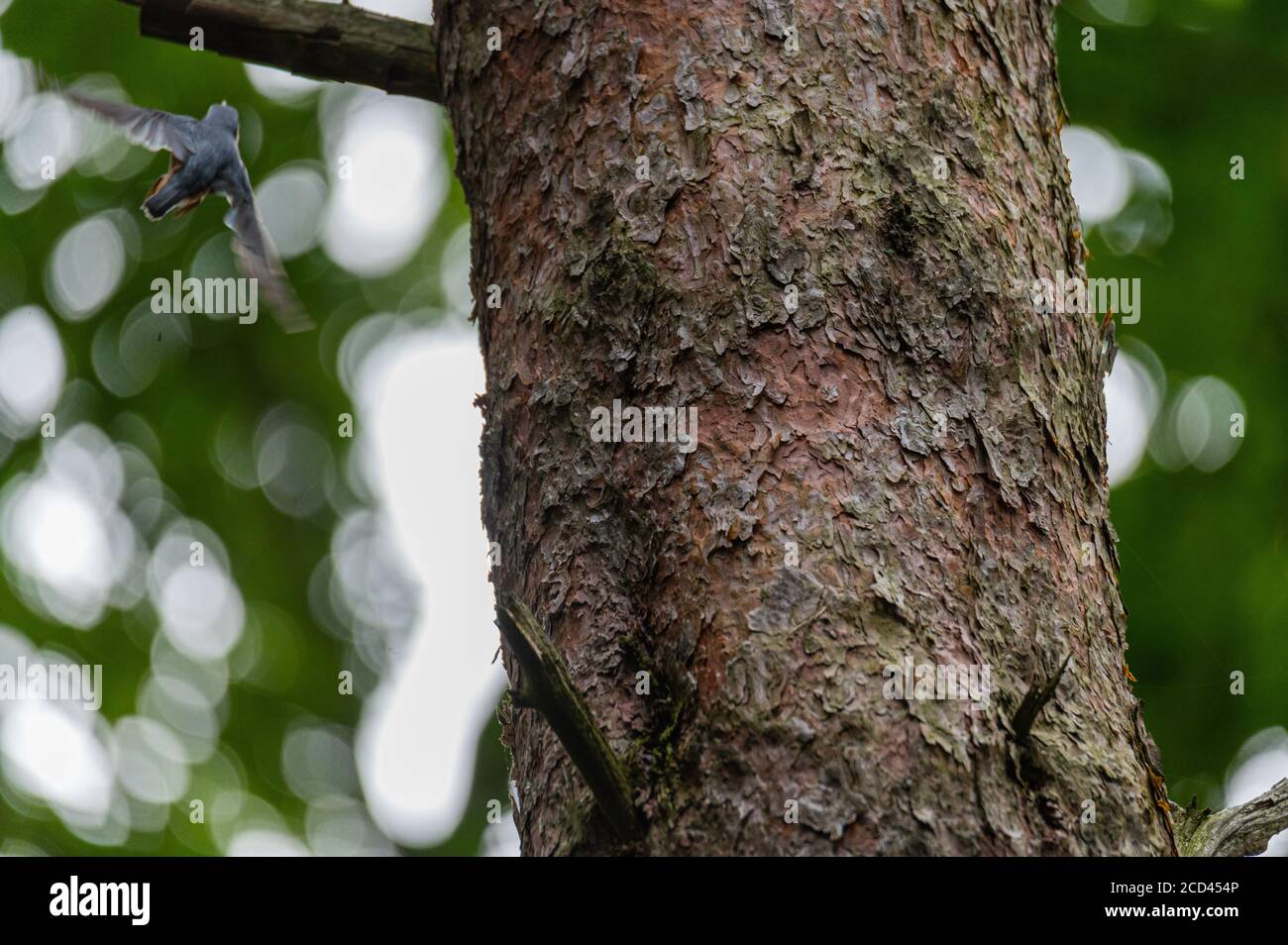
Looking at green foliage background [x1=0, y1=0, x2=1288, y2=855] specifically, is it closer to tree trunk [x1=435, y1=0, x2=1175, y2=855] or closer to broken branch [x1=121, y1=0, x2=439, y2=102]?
tree trunk [x1=435, y1=0, x2=1175, y2=855]

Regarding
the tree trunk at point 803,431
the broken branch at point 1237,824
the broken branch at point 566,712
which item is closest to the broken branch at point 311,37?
the tree trunk at point 803,431

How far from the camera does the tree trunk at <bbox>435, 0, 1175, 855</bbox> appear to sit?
1.60m

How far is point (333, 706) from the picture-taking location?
5.84 m

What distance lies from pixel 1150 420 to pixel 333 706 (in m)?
4.27

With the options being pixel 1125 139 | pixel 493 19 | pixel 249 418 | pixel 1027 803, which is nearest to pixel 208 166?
pixel 493 19

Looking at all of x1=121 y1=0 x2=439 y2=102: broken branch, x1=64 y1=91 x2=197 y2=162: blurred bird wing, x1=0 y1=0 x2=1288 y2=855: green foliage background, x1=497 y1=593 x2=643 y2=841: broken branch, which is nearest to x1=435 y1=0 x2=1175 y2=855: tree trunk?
x1=497 y1=593 x2=643 y2=841: broken branch

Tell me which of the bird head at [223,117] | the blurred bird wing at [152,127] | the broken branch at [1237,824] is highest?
the bird head at [223,117]

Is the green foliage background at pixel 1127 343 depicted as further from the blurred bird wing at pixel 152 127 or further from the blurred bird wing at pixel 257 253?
the blurred bird wing at pixel 257 253

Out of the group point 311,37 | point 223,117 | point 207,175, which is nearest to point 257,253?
point 207,175

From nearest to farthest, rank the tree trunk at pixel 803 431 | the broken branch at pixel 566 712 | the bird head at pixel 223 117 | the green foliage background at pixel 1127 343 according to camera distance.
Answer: the broken branch at pixel 566 712 → the tree trunk at pixel 803 431 → the bird head at pixel 223 117 → the green foliage background at pixel 1127 343

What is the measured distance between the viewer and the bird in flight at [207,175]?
3.52 meters
